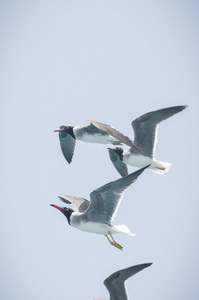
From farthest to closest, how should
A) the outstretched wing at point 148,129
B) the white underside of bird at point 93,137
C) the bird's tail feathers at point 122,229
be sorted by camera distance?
1. the white underside of bird at point 93,137
2. the outstretched wing at point 148,129
3. the bird's tail feathers at point 122,229

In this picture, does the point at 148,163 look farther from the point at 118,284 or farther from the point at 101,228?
the point at 118,284

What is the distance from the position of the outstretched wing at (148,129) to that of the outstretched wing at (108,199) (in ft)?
9.44

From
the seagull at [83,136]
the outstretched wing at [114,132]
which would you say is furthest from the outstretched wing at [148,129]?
the outstretched wing at [114,132]

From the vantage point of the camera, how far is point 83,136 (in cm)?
1770

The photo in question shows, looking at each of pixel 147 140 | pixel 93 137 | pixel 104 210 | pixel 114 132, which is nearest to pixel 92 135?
pixel 93 137

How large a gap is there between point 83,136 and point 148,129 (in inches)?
72.2

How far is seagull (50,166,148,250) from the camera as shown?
13.8 metres

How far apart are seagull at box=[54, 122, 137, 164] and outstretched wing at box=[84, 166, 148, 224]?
1.54 m

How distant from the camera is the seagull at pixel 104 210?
13.8 metres

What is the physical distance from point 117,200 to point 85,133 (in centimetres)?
398

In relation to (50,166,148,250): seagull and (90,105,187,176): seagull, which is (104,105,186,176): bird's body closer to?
(90,105,187,176): seagull

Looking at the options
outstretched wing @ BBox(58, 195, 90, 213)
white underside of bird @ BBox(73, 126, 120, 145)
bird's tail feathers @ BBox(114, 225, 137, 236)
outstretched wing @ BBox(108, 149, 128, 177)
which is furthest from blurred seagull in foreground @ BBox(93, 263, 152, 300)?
outstretched wing @ BBox(108, 149, 128, 177)

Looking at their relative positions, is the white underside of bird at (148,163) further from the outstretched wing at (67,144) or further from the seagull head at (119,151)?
the outstretched wing at (67,144)

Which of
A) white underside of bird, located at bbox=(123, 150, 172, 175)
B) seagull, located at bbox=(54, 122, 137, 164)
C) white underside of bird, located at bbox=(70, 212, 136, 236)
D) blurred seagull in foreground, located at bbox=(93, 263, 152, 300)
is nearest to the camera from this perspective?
blurred seagull in foreground, located at bbox=(93, 263, 152, 300)
